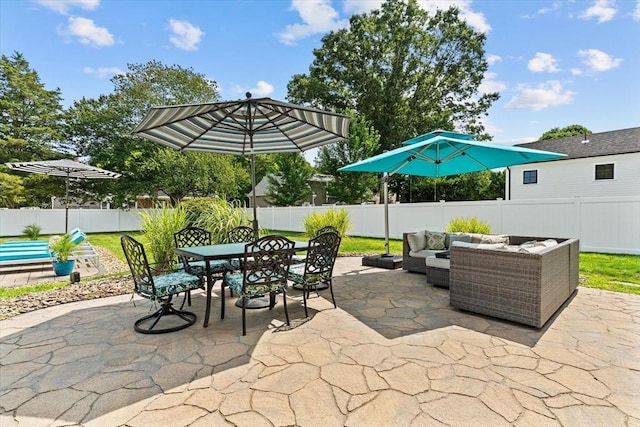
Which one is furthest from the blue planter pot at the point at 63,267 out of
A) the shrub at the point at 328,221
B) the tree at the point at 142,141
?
the tree at the point at 142,141

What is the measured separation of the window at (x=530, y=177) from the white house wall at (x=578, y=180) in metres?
0.15

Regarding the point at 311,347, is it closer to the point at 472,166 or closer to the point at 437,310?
the point at 437,310

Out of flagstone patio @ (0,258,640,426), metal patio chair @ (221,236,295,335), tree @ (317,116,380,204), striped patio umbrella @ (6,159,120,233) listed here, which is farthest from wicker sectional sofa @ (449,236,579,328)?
tree @ (317,116,380,204)

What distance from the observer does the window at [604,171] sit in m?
14.7

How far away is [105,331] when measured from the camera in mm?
3352

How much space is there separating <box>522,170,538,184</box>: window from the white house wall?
5.7 inches

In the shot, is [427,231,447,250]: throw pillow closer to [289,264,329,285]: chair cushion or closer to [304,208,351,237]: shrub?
[289,264,329,285]: chair cushion

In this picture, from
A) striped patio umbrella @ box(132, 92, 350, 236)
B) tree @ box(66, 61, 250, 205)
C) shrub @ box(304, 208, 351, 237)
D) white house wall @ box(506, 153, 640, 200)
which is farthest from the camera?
tree @ box(66, 61, 250, 205)

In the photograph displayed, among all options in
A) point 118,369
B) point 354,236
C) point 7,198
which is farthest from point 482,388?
point 7,198

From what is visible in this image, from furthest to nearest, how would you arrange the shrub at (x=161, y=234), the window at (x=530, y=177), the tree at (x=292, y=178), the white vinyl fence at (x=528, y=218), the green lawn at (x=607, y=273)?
the tree at (x=292, y=178), the window at (x=530, y=177), the white vinyl fence at (x=528, y=218), the shrub at (x=161, y=234), the green lawn at (x=607, y=273)

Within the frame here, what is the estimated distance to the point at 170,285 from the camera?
332 cm

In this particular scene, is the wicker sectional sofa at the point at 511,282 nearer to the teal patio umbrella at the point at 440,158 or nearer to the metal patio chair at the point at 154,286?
the teal patio umbrella at the point at 440,158

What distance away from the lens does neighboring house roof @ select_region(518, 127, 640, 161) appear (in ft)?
47.6

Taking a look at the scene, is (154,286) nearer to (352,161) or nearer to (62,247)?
(62,247)
